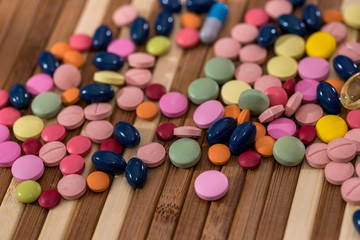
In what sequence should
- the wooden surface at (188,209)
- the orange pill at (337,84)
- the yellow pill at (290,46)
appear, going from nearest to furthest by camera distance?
the wooden surface at (188,209) → the orange pill at (337,84) → the yellow pill at (290,46)

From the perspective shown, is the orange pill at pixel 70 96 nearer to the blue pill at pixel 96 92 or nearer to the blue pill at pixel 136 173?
the blue pill at pixel 96 92

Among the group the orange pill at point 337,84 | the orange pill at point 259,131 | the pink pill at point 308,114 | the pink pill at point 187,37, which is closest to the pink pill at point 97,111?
the pink pill at point 187,37

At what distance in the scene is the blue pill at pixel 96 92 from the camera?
1.52m

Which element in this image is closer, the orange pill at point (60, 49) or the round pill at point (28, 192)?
the round pill at point (28, 192)

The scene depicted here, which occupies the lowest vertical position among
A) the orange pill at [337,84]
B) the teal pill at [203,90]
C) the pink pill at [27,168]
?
the pink pill at [27,168]

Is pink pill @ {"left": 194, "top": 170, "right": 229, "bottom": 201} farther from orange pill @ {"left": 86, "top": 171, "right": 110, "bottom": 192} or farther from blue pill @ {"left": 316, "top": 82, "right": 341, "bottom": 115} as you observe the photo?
blue pill @ {"left": 316, "top": 82, "right": 341, "bottom": 115}

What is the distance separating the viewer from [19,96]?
1536 mm

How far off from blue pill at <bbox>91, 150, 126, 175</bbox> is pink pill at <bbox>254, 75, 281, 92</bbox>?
46 centimetres

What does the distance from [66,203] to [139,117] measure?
0.33 meters

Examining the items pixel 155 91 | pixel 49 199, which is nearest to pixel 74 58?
pixel 155 91

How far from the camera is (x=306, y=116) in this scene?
1.44 metres

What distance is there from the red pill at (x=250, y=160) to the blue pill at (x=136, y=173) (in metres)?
0.26

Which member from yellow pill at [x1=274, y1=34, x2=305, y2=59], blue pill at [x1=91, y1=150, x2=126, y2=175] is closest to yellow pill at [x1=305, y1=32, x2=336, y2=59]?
yellow pill at [x1=274, y1=34, x2=305, y2=59]

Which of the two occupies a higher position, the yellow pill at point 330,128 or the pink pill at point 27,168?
the yellow pill at point 330,128
